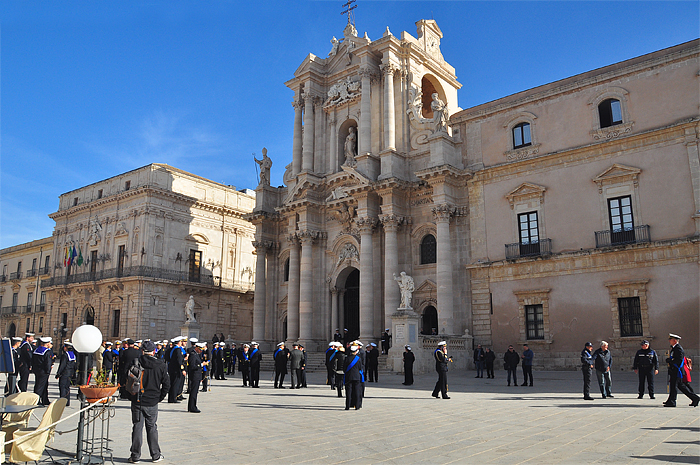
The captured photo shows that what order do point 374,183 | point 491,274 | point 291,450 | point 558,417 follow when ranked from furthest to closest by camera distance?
point 374,183, point 491,274, point 558,417, point 291,450

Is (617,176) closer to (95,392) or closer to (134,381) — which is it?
(134,381)

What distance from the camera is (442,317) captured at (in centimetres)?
2853

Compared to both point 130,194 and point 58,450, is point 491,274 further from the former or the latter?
point 130,194

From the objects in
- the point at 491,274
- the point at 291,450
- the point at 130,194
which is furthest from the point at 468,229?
the point at 130,194

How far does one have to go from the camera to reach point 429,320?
31141mm

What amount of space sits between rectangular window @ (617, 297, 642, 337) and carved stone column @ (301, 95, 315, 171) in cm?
1942

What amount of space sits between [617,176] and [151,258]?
103 ft

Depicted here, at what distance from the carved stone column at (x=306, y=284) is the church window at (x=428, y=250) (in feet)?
22.5

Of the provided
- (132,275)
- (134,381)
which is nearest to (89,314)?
(132,275)

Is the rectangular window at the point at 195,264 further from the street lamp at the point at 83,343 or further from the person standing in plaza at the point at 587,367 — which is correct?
the street lamp at the point at 83,343

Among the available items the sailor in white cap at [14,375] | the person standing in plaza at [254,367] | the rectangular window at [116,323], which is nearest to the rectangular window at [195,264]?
the rectangular window at [116,323]

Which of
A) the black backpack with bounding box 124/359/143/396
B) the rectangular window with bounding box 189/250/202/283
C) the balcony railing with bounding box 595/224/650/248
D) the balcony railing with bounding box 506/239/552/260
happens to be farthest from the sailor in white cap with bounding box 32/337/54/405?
the rectangular window with bounding box 189/250/202/283

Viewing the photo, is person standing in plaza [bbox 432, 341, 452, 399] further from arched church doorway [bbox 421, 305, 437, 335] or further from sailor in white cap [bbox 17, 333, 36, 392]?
arched church doorway [bbox 421, 305, 437, 335]

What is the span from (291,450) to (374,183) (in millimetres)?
23915
